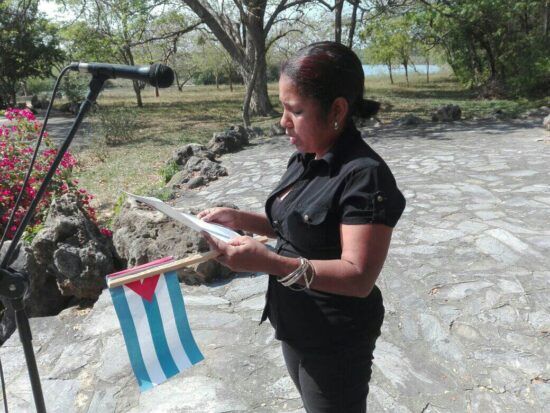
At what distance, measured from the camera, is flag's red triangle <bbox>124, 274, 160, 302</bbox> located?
161 cm

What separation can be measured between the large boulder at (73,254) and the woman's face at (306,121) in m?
3.34

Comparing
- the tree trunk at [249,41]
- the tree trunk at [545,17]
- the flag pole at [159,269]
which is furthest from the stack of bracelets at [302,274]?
the tree trunk at [545,17]

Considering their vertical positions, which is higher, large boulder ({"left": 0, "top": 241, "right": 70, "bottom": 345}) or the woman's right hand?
the woman's right hand

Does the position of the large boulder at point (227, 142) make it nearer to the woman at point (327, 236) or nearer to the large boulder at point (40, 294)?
the large boulder at point (40, 294)

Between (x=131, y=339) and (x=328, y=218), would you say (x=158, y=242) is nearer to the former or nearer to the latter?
(x=131, y=339)

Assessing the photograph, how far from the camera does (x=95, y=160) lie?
11367 mm

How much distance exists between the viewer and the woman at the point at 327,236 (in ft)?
4.73

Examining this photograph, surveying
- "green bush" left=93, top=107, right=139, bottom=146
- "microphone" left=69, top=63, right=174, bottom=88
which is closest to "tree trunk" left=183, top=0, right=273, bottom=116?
Result: "green bush" left=93, top=107, right=139, bottom=146

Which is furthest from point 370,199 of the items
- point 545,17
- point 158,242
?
point 545,17

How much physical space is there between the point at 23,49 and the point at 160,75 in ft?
83.6

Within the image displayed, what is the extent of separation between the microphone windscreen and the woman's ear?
0.50m

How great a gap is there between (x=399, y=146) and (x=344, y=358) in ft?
28.5

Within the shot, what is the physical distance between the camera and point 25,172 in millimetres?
6324

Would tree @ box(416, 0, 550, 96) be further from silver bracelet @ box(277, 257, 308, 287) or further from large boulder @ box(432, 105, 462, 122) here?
silver bracelet @ box(277, 257, 308, 287)
